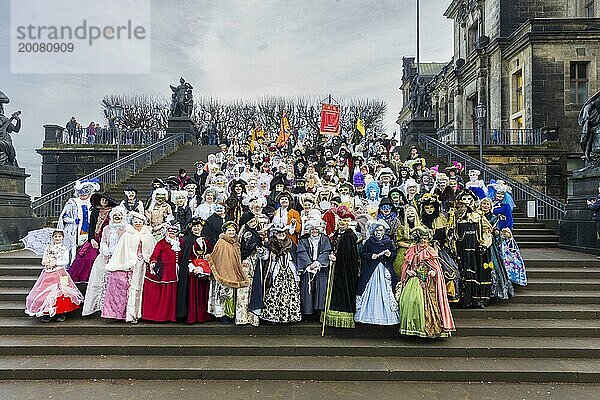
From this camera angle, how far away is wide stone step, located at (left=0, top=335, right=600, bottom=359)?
6.52m

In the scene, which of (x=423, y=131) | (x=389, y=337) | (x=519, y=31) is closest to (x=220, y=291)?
(x=389, y=337)

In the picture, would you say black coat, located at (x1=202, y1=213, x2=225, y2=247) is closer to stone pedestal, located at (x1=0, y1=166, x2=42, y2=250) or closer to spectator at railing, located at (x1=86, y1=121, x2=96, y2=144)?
stone pedestal, located at (x1=0, y1=166, x2=42, y2=250)

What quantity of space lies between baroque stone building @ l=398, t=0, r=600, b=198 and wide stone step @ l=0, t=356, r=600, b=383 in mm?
17937

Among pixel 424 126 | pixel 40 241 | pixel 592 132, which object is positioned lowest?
pixel 40 241

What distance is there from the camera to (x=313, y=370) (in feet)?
19.8

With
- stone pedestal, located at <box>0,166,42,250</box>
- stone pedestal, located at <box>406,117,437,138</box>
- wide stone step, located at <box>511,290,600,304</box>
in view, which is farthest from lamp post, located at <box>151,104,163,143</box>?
wide stone step, located at <box>511,290,600,304</box>

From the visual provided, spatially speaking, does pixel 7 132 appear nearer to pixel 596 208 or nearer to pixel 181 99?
pixel 181 99

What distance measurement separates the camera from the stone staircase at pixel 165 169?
16.3 meters

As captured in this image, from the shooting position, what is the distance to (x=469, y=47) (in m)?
36.9

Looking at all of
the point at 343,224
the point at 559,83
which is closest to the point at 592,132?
the point at 343,224

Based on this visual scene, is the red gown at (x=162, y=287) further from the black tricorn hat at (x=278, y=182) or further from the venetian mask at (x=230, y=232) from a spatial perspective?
the black tricorn hat at (x=278, y=182)

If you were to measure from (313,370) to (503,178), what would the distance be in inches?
529

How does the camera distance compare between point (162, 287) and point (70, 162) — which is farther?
point (70, 162)

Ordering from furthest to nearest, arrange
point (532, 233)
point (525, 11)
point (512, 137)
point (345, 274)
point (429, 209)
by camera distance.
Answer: point (525, 11)
point (512, 137)
point (532, 233)
point (429, 209)
point (345, 274)
